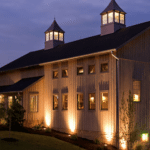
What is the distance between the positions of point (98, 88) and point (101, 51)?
9.23 ft

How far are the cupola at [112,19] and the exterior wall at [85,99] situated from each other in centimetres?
502

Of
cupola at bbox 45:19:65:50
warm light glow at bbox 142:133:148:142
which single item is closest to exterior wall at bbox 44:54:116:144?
warm light glow at bbox 142:133:148:142

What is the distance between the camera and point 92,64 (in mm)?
21047

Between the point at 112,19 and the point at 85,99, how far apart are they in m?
8.25

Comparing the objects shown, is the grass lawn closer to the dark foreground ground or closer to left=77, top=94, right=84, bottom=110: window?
the dark foreground ground

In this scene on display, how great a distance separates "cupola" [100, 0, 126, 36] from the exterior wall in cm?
502

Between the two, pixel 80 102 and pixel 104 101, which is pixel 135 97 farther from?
pixel 80 102

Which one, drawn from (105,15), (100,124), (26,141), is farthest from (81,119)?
(105,15)

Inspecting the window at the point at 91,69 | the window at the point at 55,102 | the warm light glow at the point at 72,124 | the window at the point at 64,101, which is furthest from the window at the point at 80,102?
the window at the point at 55,102

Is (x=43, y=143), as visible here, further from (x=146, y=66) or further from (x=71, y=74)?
(x=146, y=66)

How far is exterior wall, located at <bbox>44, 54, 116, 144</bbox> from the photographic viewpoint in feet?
64.2

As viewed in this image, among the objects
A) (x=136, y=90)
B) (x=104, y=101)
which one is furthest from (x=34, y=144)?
(x=136, y=90)

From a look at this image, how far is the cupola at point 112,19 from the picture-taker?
2509 cm

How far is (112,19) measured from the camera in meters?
25.4
